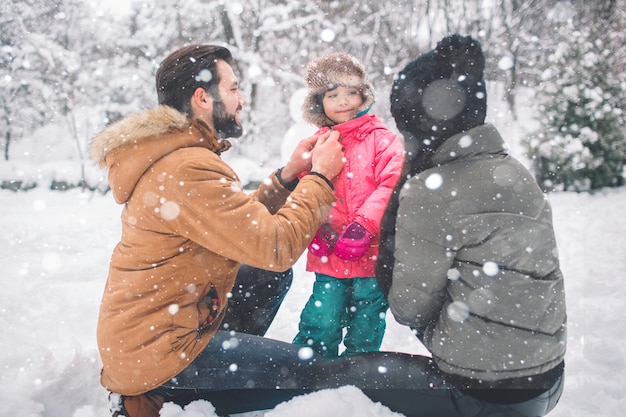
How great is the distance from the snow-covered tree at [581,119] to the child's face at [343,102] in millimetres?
7662

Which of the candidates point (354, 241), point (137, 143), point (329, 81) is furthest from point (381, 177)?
point (137, 143)

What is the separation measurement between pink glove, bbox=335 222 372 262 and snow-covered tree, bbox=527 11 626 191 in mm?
8109

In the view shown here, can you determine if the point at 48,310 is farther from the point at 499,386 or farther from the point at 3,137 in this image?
the point at 3,137

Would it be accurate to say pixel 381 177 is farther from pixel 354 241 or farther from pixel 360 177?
pixel 354 241

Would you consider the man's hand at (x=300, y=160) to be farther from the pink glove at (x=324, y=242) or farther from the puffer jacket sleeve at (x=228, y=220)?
the puffer jacket sleeve at (x=228, y=220)

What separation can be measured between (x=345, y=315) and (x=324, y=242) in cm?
52

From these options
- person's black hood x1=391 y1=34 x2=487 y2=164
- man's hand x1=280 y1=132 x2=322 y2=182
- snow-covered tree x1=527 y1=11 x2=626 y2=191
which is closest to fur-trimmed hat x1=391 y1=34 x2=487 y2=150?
person's black hood x1=391 y1=34 x2=487 y2=164

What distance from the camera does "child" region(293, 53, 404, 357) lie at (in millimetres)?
2471

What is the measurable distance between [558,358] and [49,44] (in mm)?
17559

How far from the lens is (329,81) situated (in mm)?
2668

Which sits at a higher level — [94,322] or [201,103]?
[201,103]

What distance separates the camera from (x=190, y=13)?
14.6 meters

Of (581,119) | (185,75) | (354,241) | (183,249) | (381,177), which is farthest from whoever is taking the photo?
(581,119)

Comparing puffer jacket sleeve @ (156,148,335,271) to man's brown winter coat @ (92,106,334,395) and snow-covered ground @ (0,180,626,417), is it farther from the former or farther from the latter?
snow-covered ground @ (0,180,626,417)
